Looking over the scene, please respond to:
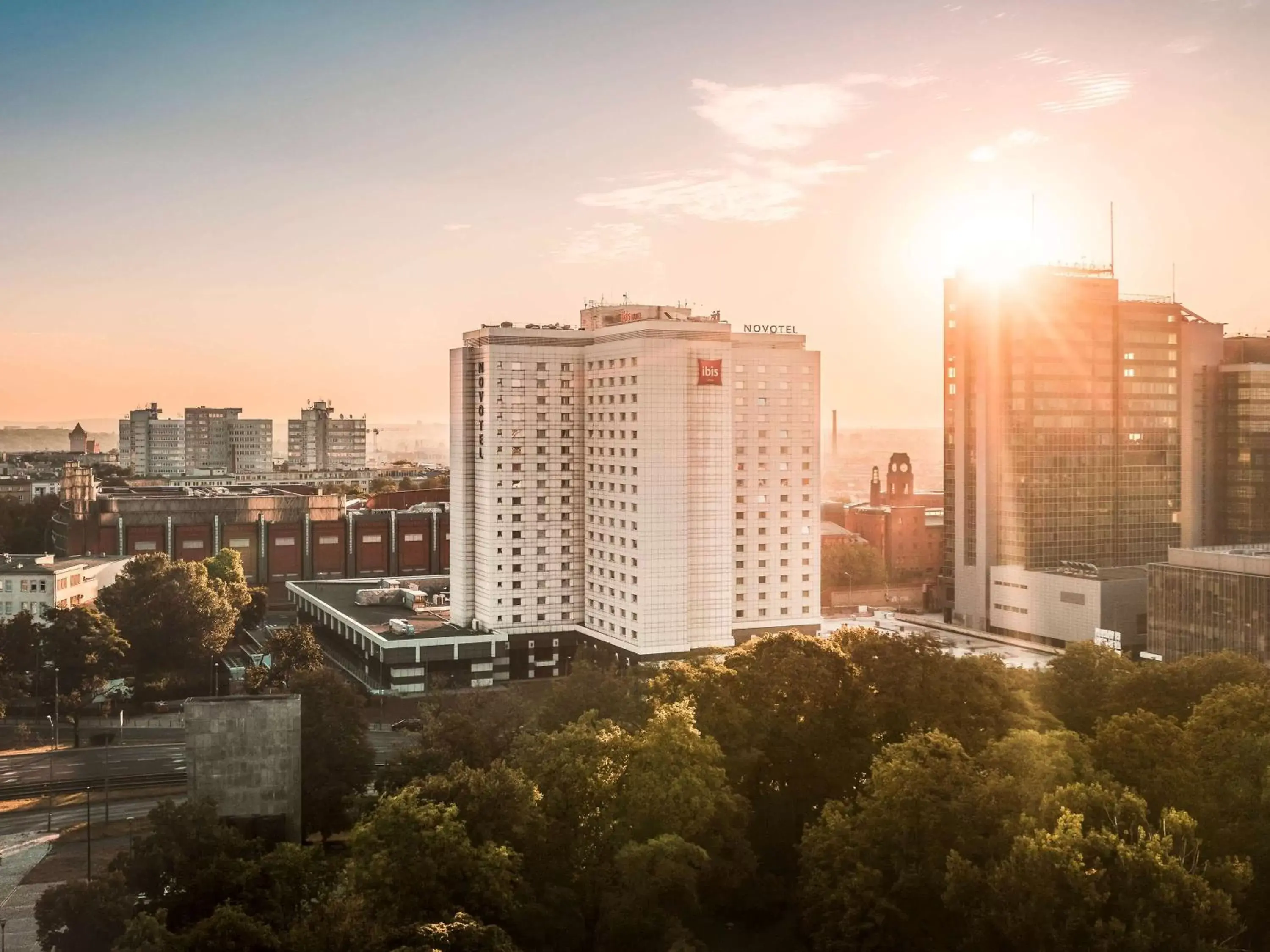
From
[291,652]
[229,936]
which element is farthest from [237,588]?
[229,936]

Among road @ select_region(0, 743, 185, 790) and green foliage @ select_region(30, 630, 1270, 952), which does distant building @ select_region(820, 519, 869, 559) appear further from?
green foliage @ select_region(30, 630, 1270, 952)

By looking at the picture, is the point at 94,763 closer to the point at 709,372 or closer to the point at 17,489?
the point at 709,372

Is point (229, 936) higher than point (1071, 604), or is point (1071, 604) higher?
point (1071, 604)

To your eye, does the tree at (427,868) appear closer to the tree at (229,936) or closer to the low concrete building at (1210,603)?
the tree at (229,936)

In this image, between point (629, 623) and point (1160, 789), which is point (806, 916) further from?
point (629, 623)

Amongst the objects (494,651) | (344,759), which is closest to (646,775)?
(344,759)

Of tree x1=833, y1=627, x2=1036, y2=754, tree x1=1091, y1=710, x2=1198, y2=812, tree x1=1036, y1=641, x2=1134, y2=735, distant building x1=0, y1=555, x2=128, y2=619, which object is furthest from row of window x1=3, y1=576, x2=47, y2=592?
tree x1=1091, y1=710, x2=1198, y2=812

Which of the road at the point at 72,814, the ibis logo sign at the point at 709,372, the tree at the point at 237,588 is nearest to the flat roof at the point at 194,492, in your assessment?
the tree at the point at 237,588
